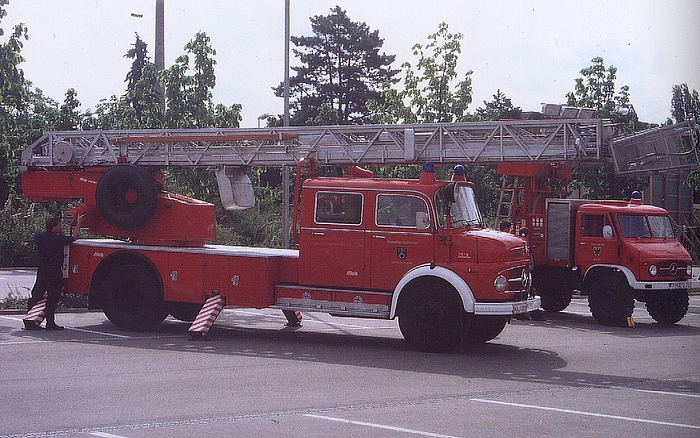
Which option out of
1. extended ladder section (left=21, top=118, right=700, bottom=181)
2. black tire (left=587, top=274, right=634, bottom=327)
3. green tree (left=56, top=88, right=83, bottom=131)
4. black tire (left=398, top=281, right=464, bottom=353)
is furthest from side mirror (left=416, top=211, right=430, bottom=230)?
green tree (left=56, top=88, right=83, bottom=131)

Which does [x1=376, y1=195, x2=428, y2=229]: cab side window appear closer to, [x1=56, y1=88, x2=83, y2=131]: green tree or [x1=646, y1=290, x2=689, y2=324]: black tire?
[x1=646, y1=290, x2=689, y2=324]: black tire

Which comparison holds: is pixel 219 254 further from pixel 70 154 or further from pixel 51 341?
pixel 70 154

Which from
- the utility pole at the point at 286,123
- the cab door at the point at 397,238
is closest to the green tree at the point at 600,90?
the utility pole at the point at 286,123

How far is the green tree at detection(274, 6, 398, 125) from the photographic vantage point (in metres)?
55.7

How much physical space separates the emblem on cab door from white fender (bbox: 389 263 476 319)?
0.92ft

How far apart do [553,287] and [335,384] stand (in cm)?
1079

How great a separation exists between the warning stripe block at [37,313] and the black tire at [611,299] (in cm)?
1079

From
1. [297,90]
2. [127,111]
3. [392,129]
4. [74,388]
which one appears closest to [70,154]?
[392,129]

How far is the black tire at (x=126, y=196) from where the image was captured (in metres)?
16.5

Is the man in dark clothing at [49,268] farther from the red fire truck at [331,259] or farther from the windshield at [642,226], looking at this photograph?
the windshield at [642,226]

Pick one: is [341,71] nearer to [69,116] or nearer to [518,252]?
[69,116]

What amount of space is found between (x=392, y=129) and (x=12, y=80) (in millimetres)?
16376

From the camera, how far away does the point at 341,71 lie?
5791 centimetres

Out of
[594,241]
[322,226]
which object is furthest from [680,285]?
[322,226]
